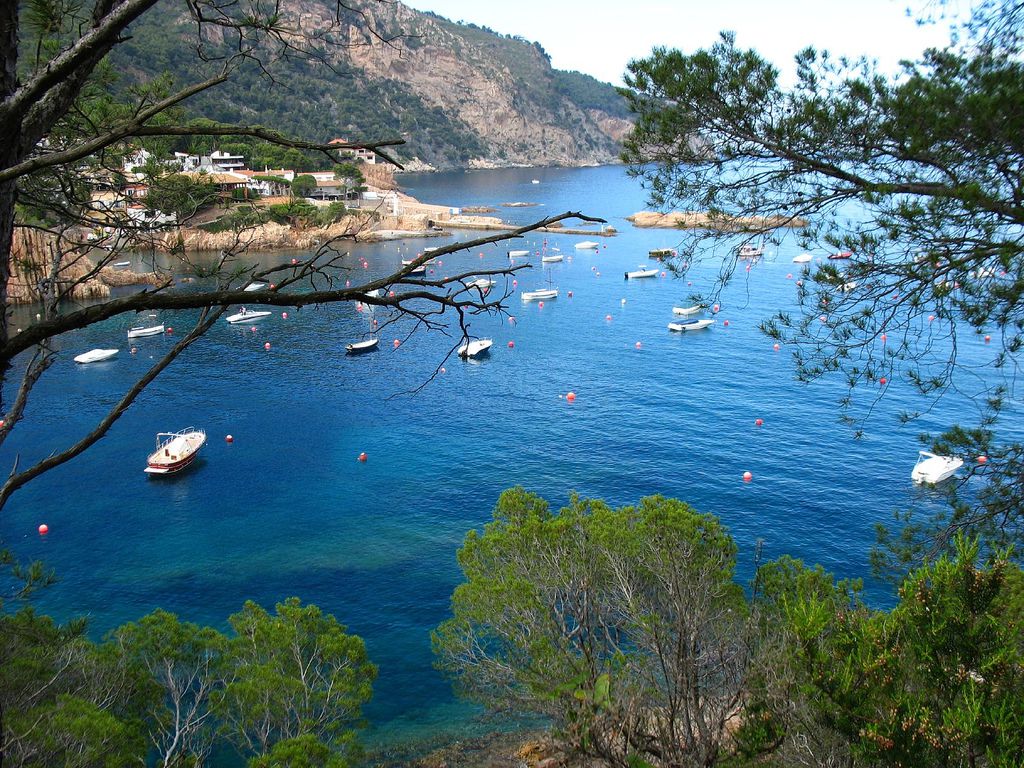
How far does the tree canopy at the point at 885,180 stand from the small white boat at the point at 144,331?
39948mm

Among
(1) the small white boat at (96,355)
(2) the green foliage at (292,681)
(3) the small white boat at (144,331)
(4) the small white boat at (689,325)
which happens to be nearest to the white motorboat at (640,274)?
(4) the small white boat at (689,325)

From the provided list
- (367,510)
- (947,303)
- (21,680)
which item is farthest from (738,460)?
(21,680)

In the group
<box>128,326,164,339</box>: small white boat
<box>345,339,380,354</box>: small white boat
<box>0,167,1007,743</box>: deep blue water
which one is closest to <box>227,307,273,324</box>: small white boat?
<box>0,167,1007,743</box>: deep blue water

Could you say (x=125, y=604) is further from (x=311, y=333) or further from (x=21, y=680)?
(x=311, y=333)

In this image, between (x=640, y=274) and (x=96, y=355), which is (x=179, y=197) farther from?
(x=640, y=274)

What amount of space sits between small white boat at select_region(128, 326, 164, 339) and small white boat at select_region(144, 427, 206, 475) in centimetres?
1624

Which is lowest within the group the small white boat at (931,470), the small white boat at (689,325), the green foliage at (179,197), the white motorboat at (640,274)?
the small white boat at (931,470)

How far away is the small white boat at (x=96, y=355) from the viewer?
38.7 m

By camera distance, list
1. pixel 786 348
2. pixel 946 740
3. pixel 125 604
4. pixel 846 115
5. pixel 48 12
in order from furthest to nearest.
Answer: pixel 786 348 → pixel 125 604 → pixel 846 115 → pixel 946 740 → pixel 48 12

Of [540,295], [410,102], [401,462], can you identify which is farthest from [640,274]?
Answer: [410,102]

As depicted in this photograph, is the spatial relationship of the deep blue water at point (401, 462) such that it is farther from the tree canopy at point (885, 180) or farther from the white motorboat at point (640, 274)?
the white motorboat at point (640, 274)

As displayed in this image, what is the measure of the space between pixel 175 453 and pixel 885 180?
2599cm

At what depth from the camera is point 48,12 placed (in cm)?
362

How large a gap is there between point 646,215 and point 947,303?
3393 inches
